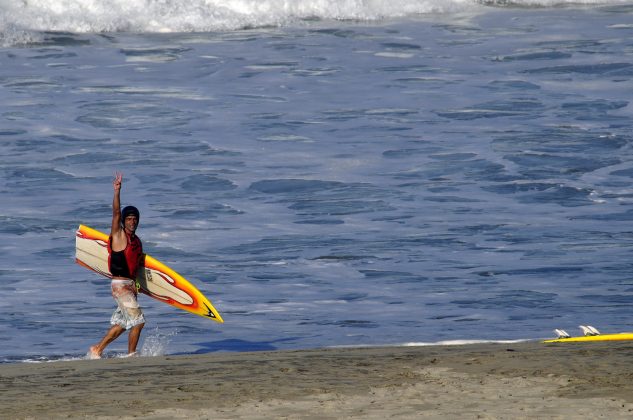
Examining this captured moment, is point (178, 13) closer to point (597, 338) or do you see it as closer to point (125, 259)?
point (125, 259)

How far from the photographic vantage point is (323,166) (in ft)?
55.4

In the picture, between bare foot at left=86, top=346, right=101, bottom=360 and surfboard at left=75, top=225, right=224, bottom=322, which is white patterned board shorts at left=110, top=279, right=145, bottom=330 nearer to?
bare foot at left=86, top=346, right=101, bottom=360

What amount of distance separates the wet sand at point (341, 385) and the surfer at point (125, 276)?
75 centimetres

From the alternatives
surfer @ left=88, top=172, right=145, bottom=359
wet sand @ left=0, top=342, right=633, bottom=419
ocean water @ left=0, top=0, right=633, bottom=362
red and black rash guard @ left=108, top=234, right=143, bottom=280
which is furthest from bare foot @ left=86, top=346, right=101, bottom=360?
wet sand @ left=0, top=342, right=633, bottom=419

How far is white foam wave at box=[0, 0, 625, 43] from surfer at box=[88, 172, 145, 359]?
1681 centimetres

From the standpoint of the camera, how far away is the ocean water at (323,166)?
11266 mm

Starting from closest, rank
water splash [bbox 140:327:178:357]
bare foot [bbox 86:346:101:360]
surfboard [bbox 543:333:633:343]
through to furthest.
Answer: surfboard [bbox 543:333:633:343] < bare foot [bbox 86:346:101:360] < water splash [bbox 140:327:178:357]

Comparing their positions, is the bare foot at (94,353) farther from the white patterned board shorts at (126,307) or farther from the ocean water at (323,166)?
the ocean water at (323,166)

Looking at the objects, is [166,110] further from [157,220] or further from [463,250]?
[463,250]

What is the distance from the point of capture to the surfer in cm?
920

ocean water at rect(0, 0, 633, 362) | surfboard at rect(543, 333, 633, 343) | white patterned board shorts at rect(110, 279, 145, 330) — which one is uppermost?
white patterned board shorts at rect(110, 279, 145, 330)

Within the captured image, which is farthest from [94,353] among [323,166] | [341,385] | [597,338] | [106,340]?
[323,166]

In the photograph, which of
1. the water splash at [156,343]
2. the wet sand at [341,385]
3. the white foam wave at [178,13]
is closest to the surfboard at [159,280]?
the water splash at [156,343]

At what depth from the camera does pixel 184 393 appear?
695 centimetres
